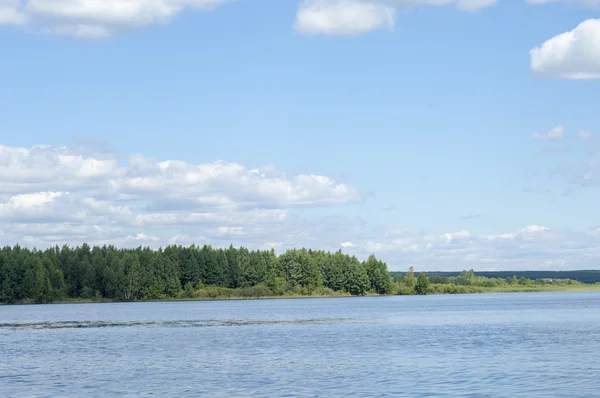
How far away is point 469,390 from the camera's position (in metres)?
42.3

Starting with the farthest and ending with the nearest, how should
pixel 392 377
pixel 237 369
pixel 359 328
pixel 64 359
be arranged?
1. pixel 359 328
2. pixel 64 359
3. pixel 237 369
4. pixel 392 377

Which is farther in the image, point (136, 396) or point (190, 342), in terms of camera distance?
point (190, 342)

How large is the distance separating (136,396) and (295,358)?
19.7m

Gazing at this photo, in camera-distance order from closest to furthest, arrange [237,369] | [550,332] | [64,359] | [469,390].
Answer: [469,390] → [237,369] → [64,359] → [550,332]

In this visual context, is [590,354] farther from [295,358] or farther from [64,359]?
[64,359]

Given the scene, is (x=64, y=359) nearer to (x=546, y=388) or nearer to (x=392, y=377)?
(x=392, y=377)

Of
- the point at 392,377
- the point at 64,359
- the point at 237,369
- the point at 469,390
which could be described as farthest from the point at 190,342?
the point at 469,390

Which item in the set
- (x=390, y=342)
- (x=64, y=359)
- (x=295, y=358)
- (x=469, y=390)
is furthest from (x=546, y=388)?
(x=64, y=359)

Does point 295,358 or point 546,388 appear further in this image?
point 295,358

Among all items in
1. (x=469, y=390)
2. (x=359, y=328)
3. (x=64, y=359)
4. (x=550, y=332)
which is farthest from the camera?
(x=359, y=328)

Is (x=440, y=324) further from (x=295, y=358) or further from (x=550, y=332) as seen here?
(x=295, y=358)

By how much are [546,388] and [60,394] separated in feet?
83.6

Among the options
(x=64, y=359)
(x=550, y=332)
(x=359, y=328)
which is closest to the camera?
(x=64, y=359)

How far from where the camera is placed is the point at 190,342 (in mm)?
78625
